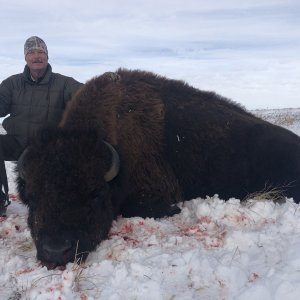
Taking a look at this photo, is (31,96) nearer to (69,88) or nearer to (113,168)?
(69,88)

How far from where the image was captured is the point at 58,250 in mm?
3783

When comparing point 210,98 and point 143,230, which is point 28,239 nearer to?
point 143,230

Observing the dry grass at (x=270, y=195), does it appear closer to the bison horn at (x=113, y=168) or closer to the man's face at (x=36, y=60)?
the bison horn at (x=113, y=168)

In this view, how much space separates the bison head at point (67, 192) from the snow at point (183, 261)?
17cm

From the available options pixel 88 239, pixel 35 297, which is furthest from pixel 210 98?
pixel 35 297

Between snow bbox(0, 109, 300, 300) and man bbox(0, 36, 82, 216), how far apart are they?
82.2 inches

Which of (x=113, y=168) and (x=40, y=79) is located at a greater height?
(x=40, y=79)

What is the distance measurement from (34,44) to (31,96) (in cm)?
78

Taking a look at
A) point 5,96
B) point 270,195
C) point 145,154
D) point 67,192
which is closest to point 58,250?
point 67,192

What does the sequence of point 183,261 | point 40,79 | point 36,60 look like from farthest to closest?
point 40,79, point 36,60, point 183,261

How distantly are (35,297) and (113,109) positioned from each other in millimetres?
2735

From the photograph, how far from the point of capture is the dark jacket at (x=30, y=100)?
674 cm

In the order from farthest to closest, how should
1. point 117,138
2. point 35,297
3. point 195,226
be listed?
point 117,138, point 195,226, point 35,297

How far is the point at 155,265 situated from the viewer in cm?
371
